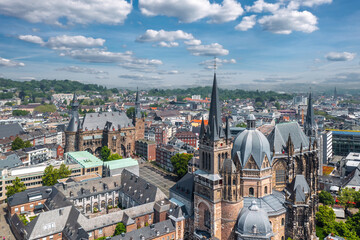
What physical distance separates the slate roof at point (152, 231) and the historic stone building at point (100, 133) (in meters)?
84.3

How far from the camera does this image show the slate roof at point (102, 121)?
463 ft

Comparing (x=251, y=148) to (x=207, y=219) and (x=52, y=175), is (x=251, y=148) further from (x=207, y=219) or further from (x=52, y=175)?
(x=52, y=175)

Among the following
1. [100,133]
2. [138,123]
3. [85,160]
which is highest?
[138,123]

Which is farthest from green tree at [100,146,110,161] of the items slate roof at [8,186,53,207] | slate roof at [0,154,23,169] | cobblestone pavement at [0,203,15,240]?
cobblestone pavement at [0,203,15,240]

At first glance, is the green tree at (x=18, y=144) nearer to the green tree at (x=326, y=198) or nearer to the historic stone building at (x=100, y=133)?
the historic stone building at (x=100, y=133)

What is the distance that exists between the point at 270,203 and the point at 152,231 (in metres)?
28.5

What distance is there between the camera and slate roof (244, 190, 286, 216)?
196 feet

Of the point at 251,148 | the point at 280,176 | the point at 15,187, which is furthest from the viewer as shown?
the point at 15,187

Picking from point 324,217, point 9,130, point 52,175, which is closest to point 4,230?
point 52,175

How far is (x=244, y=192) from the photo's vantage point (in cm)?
6272

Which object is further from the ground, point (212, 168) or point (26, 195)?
point (212, 168)

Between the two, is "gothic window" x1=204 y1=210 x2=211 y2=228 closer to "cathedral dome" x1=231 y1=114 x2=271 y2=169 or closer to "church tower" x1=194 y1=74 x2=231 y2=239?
"church tower" x1=194 y1=74 x2=231 y2=239

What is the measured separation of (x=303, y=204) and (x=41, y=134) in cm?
15313

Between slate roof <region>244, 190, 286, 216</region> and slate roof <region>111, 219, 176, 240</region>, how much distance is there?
1959 cm
